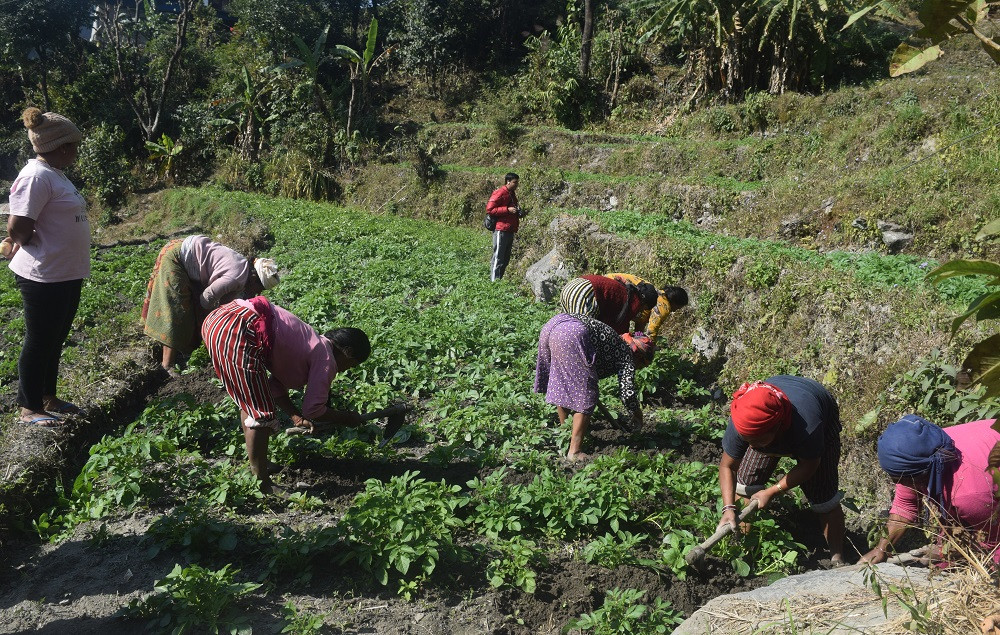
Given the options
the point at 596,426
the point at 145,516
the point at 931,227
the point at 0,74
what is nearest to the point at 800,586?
the point at 596,426

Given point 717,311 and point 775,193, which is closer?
point 717,311

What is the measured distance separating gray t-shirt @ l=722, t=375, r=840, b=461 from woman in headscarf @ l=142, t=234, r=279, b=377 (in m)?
3.60

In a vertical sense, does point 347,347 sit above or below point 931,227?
below

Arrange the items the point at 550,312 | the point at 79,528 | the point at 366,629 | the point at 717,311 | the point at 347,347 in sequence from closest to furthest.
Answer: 1. the point at 366,629
2. the point at 79,528
3. the point at 347,347
4. the point at 717,311
5. the point at 550,312

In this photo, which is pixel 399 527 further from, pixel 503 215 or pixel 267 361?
pixel 503 215

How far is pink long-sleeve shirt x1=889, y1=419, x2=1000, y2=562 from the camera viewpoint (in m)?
3.21

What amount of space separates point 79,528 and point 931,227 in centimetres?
826

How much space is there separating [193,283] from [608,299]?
3381mm

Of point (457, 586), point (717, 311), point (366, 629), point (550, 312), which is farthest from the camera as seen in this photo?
point (550, 312)

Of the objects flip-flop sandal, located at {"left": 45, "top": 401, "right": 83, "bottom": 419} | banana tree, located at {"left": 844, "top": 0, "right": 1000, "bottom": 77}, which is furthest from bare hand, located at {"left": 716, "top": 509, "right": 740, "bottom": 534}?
flip-flop sandal, located at {"left": 45, "top": 401, "right": 83, "bottom": 419}

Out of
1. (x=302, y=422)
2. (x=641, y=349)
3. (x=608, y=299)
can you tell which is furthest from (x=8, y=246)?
(x=641, y=349)

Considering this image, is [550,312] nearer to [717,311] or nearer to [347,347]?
[717,311]

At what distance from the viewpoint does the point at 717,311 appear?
7.00 metres

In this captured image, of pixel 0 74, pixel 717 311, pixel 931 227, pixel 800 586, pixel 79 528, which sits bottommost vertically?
pixel 79 528
